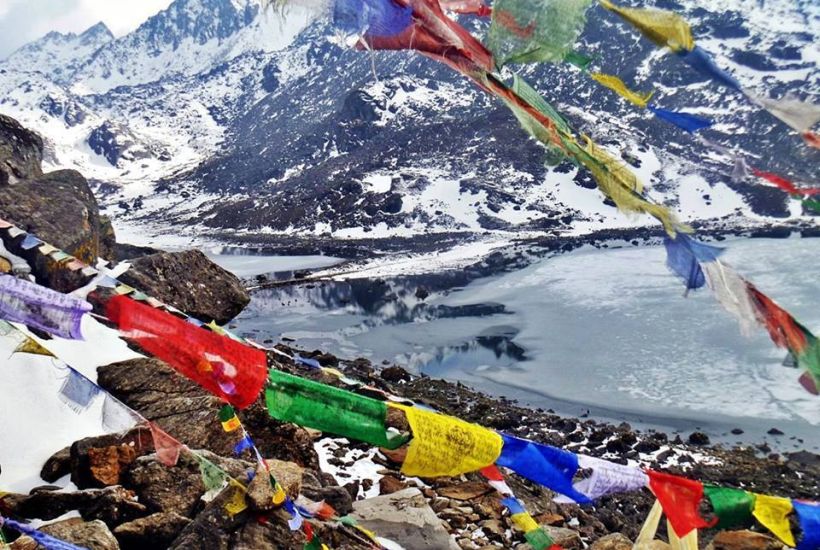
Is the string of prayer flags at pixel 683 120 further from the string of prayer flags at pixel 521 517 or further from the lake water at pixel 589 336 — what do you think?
the lake water at pixel 589 336

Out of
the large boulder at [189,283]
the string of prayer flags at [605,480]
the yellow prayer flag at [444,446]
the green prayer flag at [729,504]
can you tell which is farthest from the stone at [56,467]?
the large boulder at [189,283]

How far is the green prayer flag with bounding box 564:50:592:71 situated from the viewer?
10.2 ft

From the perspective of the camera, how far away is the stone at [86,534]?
4336mm

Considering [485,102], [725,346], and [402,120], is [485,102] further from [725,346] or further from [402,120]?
[725,346]

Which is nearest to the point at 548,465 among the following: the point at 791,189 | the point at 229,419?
the point at 791,189

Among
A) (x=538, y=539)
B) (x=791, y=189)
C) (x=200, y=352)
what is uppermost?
(x=791, y=189)

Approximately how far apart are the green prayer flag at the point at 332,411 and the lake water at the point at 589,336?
13395mm

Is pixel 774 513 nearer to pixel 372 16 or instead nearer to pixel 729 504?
→ pixel 729 504

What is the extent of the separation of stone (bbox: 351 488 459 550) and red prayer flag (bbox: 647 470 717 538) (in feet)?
10.1

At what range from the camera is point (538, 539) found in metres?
4.87

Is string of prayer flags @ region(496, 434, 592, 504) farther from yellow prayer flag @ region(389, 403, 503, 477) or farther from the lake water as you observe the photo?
the lake water

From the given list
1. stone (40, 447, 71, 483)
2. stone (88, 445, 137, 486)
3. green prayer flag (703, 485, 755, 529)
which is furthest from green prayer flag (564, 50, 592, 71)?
Result: stone (40, 447, 71, 483)

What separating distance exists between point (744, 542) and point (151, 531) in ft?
19.9

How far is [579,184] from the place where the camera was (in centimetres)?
7644
